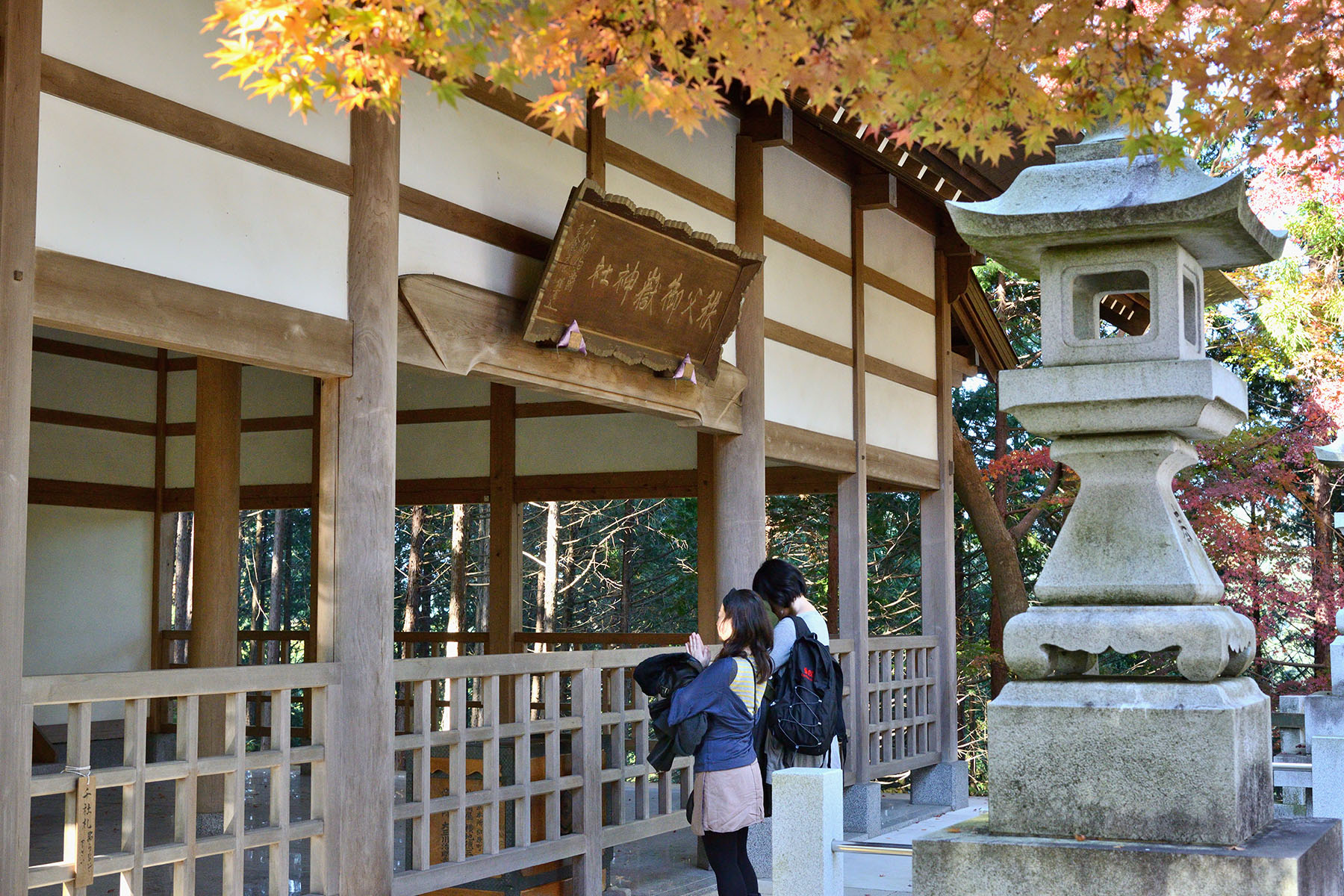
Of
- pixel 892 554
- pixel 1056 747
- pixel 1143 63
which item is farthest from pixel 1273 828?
pixel 892 554

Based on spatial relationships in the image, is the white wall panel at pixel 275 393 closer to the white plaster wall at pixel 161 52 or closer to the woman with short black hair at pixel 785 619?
the woman with short black hair at pixel 785 619

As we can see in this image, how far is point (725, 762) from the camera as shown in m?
5.29

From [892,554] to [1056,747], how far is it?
1562 cm

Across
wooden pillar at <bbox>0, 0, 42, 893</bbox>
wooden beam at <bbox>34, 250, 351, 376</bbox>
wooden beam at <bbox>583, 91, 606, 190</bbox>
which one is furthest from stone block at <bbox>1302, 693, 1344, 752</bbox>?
wooden pillar at <bbox>0, 0, 42, 893</bbox>

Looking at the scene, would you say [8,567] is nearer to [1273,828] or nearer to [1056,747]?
[1056,747]

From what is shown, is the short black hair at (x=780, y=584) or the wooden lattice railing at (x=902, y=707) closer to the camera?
the short black hair at (x=780, y=584)

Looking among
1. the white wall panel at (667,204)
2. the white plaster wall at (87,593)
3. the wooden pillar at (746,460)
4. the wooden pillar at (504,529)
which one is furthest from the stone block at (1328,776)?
the white plaster wall at (87,593)

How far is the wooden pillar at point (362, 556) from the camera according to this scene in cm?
495

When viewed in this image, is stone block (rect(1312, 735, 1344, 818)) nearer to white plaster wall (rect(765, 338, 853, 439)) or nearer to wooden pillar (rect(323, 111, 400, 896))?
white plaster wall (rect(765, 338, 853, 439))

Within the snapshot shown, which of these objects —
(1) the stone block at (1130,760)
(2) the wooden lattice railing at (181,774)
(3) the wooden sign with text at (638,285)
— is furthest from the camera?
(3) the wooden sign with text at (638,285)

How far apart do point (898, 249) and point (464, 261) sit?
535cm

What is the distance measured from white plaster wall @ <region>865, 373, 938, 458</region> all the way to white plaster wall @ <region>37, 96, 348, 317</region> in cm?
540

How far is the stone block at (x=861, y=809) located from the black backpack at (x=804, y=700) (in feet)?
Result: 11.8

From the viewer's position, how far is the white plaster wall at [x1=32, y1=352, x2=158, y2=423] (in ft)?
34.3
